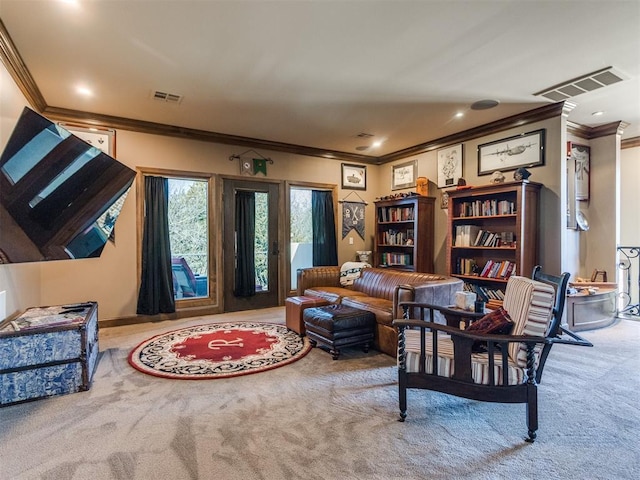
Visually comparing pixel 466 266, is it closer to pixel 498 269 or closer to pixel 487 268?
pixel 487 268

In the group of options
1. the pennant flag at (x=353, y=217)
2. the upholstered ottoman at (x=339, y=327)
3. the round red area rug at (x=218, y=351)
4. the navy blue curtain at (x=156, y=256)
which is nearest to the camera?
the round red area rug at (x=218, y=351)

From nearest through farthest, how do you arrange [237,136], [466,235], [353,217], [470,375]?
[470,375], [466,235], [237,136], [353,217]

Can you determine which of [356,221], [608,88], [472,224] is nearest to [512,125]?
[608,88]

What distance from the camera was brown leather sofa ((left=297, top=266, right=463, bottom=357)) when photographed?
333 cm

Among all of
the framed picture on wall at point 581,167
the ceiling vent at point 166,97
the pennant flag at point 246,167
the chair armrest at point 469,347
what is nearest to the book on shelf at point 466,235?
the framed picture on wall at point 581,167

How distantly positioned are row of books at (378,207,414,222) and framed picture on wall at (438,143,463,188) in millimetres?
681

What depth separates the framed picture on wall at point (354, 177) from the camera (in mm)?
6484

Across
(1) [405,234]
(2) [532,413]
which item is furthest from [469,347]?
(1) [405,234]

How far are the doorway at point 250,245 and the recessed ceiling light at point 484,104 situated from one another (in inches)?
123

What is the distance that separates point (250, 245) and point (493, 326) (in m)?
3.94

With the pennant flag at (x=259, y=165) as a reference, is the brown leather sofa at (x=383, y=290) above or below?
below

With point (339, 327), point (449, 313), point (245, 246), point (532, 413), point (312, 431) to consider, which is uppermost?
point (245, 246)

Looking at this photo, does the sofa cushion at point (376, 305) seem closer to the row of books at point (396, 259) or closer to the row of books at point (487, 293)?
the row of books at point (487, 293)

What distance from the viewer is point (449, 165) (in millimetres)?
5473
